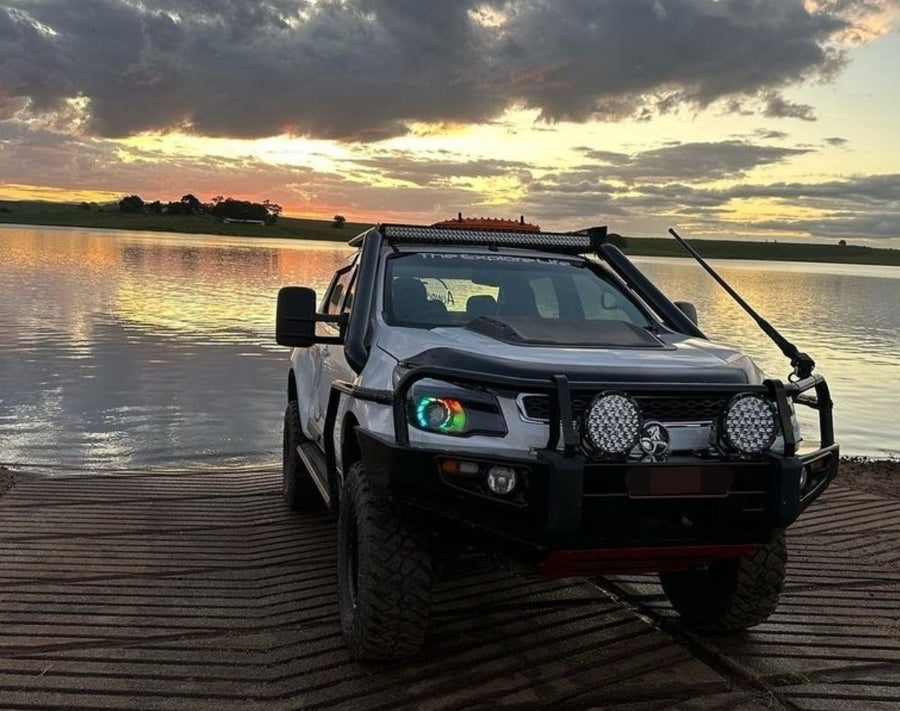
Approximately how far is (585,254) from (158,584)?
3067mm

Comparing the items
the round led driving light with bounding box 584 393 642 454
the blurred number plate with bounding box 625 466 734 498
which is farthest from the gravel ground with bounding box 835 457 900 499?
the round led driving light with bounding box 584 393 642 454

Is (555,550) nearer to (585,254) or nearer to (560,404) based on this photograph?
(560,404)

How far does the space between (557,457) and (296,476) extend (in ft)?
12.1

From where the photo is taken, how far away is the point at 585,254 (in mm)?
5344

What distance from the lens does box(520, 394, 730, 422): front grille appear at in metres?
3.34

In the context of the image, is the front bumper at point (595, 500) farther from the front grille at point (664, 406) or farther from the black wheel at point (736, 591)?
the black wheel at point (736, 591)

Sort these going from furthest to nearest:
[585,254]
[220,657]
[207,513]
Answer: [207,513] < [585,254] < [220,657]

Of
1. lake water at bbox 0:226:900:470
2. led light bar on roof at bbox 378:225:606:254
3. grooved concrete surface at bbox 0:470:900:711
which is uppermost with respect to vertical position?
led light bar on roof at bbox 378:225:606:254

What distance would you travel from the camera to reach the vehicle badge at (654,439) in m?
3.33

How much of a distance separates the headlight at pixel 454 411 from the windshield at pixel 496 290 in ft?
3.62

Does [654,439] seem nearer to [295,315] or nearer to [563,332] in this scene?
[563,332]

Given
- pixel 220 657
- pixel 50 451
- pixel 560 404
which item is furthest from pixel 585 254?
pixel 50 451

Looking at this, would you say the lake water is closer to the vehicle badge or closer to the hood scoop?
the hood scoop

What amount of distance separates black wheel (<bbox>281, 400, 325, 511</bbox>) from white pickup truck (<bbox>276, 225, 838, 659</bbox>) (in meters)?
2.01
